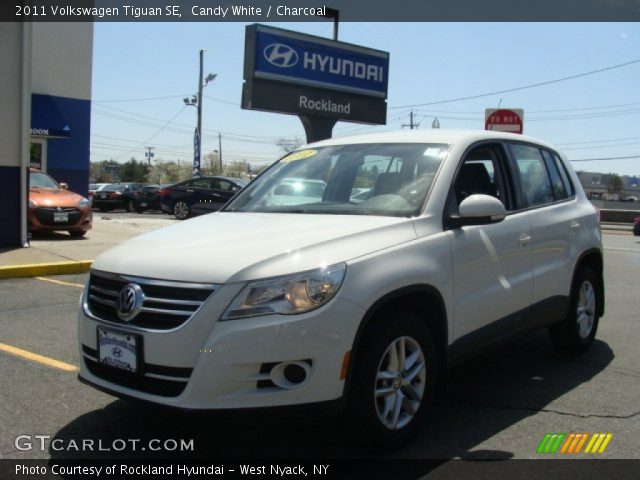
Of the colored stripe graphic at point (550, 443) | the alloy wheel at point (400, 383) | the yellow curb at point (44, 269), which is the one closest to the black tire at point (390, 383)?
the alloy wheel at point (400, 383)

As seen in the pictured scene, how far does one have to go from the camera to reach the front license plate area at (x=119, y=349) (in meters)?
3.22

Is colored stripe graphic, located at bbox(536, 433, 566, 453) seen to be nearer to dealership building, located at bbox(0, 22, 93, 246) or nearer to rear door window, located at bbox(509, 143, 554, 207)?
rear door window, located at bbox(509, 143, 554, 207)

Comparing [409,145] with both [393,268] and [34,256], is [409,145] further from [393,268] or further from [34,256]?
[34,256]

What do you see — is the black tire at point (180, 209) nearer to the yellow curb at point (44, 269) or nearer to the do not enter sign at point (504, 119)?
the do not enter sign at point (504, 119)

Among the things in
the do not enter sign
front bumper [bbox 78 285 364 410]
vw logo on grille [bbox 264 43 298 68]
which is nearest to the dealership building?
vw logo on grille [bbox 264 43 298 68]

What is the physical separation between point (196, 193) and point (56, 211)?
403 inches

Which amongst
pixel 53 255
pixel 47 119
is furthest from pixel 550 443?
pixel 47 119

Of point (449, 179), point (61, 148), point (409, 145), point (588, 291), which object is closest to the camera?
point (449, 179)

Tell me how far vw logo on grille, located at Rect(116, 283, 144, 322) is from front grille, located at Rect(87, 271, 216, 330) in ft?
0.06

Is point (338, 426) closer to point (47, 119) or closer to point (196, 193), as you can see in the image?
point (47, 119)

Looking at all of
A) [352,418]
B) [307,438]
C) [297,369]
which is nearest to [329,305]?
[297,369]

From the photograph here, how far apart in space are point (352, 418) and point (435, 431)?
0.84 metres

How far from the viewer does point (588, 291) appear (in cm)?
571

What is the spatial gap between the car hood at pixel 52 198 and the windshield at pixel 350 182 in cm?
904
